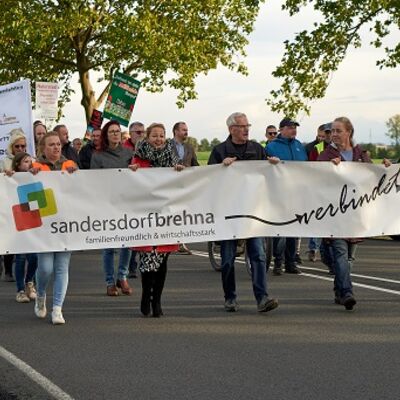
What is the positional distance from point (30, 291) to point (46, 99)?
51.4 ft

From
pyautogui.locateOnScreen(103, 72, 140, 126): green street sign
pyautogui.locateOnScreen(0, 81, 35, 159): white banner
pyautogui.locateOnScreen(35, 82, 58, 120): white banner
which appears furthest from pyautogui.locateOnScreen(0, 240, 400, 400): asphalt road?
pyautogui.locateOnScreen(35, 82, 58, 120): white banner

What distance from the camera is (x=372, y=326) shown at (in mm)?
10469

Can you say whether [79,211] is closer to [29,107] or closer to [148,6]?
[29,107]

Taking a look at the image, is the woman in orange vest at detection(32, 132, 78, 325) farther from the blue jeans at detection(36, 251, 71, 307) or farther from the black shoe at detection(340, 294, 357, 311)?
the black shoe at detection(340, 294, 357, 311)

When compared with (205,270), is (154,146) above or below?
above

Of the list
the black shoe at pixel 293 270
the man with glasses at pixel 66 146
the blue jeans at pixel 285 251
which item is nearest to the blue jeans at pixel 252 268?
the blue jeans at pixel 285 251

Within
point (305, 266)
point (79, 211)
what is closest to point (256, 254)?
point (79, 211)

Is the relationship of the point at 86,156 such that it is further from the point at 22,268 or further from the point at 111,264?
the point at 22,268

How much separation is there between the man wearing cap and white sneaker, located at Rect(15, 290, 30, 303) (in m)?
3.73

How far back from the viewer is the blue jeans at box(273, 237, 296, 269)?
1541 centimetres

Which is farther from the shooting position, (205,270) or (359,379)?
(205,270)

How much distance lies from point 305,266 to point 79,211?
18.4 ft

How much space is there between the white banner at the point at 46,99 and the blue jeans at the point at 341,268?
16978mm

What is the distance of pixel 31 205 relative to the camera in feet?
38.4
